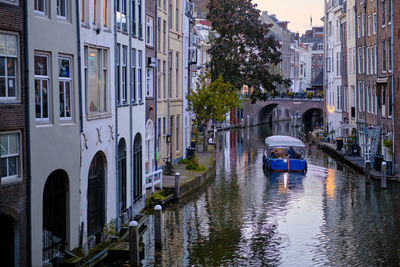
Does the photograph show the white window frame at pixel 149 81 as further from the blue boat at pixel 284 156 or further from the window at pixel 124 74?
the blue boat at pixel 284 156

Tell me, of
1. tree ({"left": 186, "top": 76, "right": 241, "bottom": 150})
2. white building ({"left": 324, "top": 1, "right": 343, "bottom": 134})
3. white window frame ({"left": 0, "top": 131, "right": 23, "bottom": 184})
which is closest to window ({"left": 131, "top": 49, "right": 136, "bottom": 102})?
white window frame ({"left": 0, "top": 131, "right": 23, "bottom": 184})

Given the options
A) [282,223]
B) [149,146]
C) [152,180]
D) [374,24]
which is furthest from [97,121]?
[374,24]

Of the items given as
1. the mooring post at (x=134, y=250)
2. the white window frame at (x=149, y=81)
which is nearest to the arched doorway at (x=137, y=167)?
the white window frame at (x=149, y=81)

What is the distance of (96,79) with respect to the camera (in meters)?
21.4

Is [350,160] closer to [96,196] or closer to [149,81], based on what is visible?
[149,81]

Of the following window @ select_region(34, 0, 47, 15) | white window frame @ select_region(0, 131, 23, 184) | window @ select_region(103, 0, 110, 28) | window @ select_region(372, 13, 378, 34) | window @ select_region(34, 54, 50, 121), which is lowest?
white window frame @ select_region(0, 131, 23, 184)

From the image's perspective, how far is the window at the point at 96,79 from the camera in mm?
20453

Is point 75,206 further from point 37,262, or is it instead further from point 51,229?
point 37,262

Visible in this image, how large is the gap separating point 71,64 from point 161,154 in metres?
20.4

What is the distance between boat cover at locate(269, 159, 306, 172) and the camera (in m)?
44.4

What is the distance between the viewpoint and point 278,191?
35.9 metres

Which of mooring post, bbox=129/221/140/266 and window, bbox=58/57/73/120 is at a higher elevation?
window, bbox=58/57/73/120

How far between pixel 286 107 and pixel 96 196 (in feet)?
280

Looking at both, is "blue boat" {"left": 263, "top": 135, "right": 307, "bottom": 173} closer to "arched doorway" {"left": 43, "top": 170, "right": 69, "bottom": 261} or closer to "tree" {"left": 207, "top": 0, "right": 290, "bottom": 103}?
"tree" {"left": 207, "top": 0, "right": 290, "bottom": 103}
